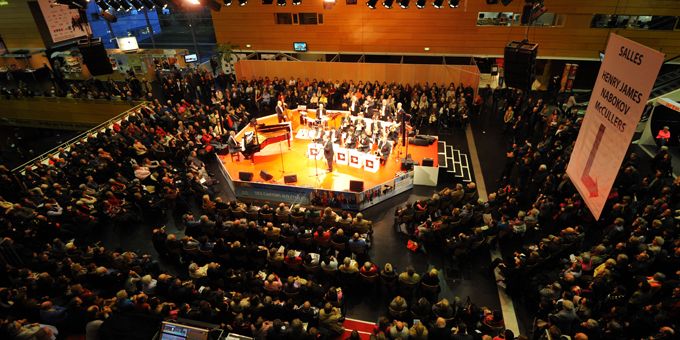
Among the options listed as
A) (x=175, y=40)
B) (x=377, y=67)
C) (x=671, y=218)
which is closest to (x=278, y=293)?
(x=671, y=218)

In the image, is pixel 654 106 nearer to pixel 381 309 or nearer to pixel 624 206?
pixel 624 206

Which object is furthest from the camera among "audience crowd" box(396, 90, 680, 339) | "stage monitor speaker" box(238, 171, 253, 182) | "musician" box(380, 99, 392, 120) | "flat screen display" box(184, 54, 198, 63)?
"flat screen display" box(184, 54, 198, 63)

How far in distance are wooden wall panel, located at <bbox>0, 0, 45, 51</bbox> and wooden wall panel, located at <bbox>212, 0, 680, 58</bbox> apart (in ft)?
41.5

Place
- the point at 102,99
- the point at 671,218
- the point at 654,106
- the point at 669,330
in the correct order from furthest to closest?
the point at 102,99
the point at 654,106
the point at 671,218
the point at 669,330

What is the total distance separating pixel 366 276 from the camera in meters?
7.73

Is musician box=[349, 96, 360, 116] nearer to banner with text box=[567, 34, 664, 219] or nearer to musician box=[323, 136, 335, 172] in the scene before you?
musician box=[323, 136, 335, 172]

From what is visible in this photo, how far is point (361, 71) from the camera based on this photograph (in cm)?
1822

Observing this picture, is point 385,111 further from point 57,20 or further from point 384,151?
point 57,20

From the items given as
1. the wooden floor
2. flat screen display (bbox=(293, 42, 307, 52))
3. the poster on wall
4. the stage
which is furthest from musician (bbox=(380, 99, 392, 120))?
the poster on wall

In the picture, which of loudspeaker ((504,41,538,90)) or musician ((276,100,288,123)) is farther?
musician ((276,100,288,123))

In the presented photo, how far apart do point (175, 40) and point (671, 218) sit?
30712mm

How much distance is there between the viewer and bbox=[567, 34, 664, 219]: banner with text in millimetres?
3957

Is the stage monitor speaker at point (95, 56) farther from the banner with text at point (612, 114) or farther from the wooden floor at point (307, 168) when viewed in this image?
the banner with text at point (612, 114)

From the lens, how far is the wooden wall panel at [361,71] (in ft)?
55.4
